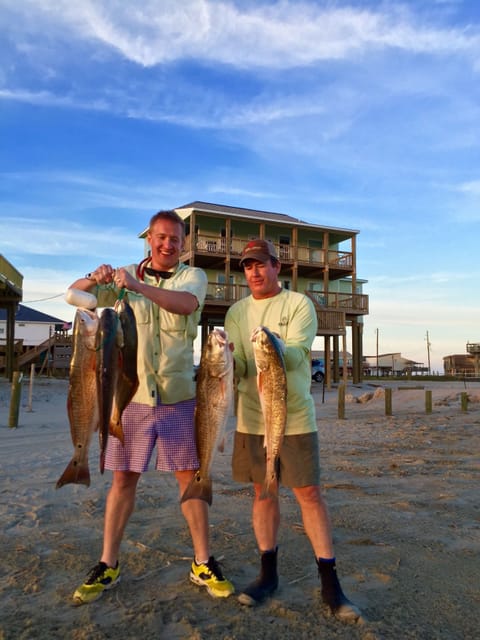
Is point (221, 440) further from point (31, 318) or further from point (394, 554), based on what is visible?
point (31, 318)

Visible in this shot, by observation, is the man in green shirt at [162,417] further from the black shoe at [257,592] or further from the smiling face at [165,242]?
the black shoe at [257,592]

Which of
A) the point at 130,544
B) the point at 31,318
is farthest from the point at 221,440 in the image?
the point at 31,318

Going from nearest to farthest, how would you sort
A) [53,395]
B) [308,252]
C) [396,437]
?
[396,437] → [53,395] → [308,252]

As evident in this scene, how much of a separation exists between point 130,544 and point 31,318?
48598mm

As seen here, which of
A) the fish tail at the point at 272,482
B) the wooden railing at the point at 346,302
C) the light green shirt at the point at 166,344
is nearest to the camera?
the fish tail at the point at 272,482

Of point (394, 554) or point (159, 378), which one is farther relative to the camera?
point (394, 554)

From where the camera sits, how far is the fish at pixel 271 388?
314 cm

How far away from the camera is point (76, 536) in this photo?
4.68 m

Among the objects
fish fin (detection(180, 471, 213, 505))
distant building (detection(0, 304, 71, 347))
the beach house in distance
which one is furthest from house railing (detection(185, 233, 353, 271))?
distant building (detection(0, 304, 71, 347))

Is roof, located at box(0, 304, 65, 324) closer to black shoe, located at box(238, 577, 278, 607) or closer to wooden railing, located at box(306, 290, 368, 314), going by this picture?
wooden railing, located at box(306, 290, 368, 314)

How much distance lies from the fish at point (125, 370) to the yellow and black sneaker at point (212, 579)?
1106 millimetres

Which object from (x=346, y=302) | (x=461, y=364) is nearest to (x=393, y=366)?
(x=461, y=364)

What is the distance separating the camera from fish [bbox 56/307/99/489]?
10.0 feet

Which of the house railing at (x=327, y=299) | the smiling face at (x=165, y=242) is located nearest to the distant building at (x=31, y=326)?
the house railing at (x=327, y=299)
